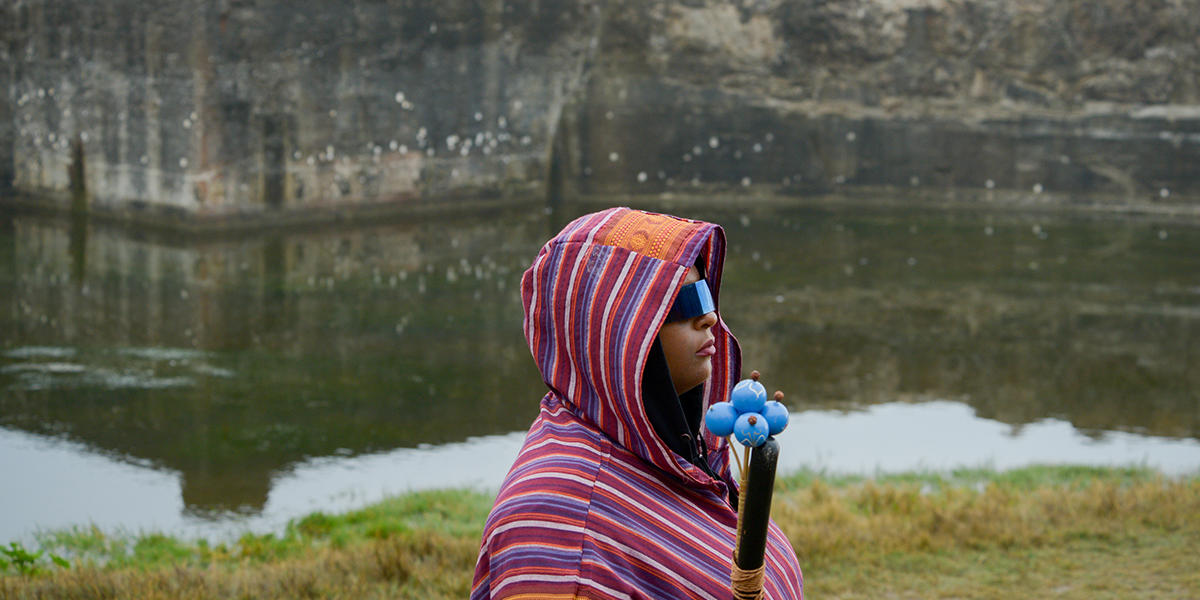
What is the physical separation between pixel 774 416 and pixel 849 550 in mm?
2745

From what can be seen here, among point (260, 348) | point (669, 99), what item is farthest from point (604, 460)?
point (669, 99)

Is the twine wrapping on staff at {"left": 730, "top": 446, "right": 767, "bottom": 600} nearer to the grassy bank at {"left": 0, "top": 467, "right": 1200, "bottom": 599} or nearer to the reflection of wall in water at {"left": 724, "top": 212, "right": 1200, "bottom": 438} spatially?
the grassy bank at {"left": 0, "top": 467, "right": 1200, "bottom": 599}

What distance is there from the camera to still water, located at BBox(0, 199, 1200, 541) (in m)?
5.91

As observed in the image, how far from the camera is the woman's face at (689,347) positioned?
204 centimetres

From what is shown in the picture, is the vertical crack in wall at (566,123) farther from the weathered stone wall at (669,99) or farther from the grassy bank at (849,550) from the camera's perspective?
the grassy bank at (849,550)

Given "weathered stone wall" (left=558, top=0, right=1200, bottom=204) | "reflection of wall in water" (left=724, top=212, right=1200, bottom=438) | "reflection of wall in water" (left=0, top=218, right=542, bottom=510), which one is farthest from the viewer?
"weathered stone wall" (left=558, top=0, right=1200, bottom=204)

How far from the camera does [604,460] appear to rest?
1.95 meters

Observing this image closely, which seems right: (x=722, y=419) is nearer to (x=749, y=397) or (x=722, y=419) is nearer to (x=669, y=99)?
(x=749, y=397)

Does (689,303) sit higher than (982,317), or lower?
higher

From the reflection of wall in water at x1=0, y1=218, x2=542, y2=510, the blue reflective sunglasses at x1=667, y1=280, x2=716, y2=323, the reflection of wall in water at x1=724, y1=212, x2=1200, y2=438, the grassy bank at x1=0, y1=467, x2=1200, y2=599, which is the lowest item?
the reflection of wall in water at x1=0, y1=218, x2=542, y2=510

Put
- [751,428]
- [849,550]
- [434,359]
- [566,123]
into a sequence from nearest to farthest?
[751,428], [849,550], [434,359], [566,123]

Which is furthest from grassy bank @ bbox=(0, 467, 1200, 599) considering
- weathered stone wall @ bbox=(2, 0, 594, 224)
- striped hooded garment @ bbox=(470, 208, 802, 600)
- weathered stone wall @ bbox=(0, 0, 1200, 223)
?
weathered stone wall @ bbox=(0, 0, 1200, 223)

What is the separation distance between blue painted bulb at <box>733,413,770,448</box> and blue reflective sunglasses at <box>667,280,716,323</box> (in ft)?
1.03

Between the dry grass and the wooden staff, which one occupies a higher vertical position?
the wooden staff
